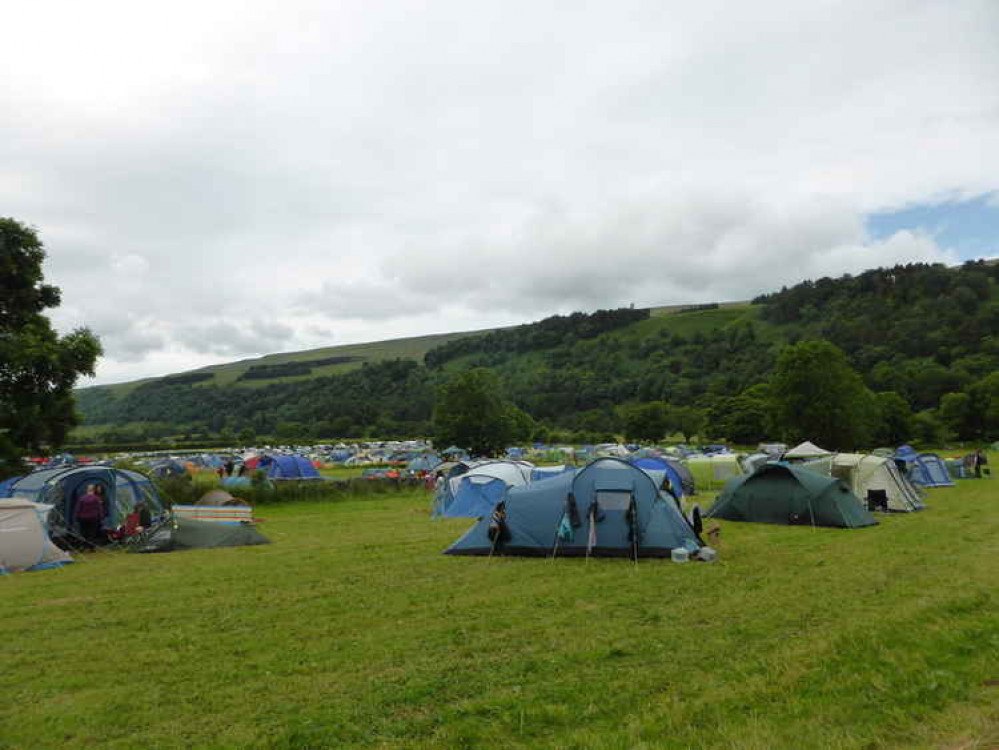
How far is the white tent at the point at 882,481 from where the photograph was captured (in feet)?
70.6

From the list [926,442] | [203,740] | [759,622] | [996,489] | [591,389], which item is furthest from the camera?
[591,389]

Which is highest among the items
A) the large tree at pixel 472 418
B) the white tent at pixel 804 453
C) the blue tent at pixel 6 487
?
the large tree at pixel 472 418

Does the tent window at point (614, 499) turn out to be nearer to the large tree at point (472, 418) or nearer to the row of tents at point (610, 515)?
the row of tents at point (610, 515)

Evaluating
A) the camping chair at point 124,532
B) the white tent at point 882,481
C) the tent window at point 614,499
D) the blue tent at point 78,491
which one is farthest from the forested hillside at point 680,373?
the camping chair at point 124,532

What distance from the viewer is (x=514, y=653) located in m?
7.54

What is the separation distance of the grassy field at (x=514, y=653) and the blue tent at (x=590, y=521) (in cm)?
62

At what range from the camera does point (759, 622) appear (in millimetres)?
8484

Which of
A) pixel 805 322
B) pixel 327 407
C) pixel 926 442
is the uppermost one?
pixel 805 322

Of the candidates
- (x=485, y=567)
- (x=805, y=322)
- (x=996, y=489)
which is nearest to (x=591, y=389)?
(x=805, y=322)

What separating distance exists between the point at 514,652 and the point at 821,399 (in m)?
46.7

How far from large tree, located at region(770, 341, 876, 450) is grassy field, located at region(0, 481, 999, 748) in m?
37.7

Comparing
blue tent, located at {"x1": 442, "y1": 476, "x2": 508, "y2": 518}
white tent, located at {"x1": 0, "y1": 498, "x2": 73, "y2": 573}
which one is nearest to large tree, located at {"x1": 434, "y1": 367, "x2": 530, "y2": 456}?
blue tent, located at {"x1": 442, "y1": 476, "x2": 508, "y2": 518}

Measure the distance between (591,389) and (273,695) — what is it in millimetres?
135682

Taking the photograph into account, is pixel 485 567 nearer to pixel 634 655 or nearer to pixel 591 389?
pixel 634 655
